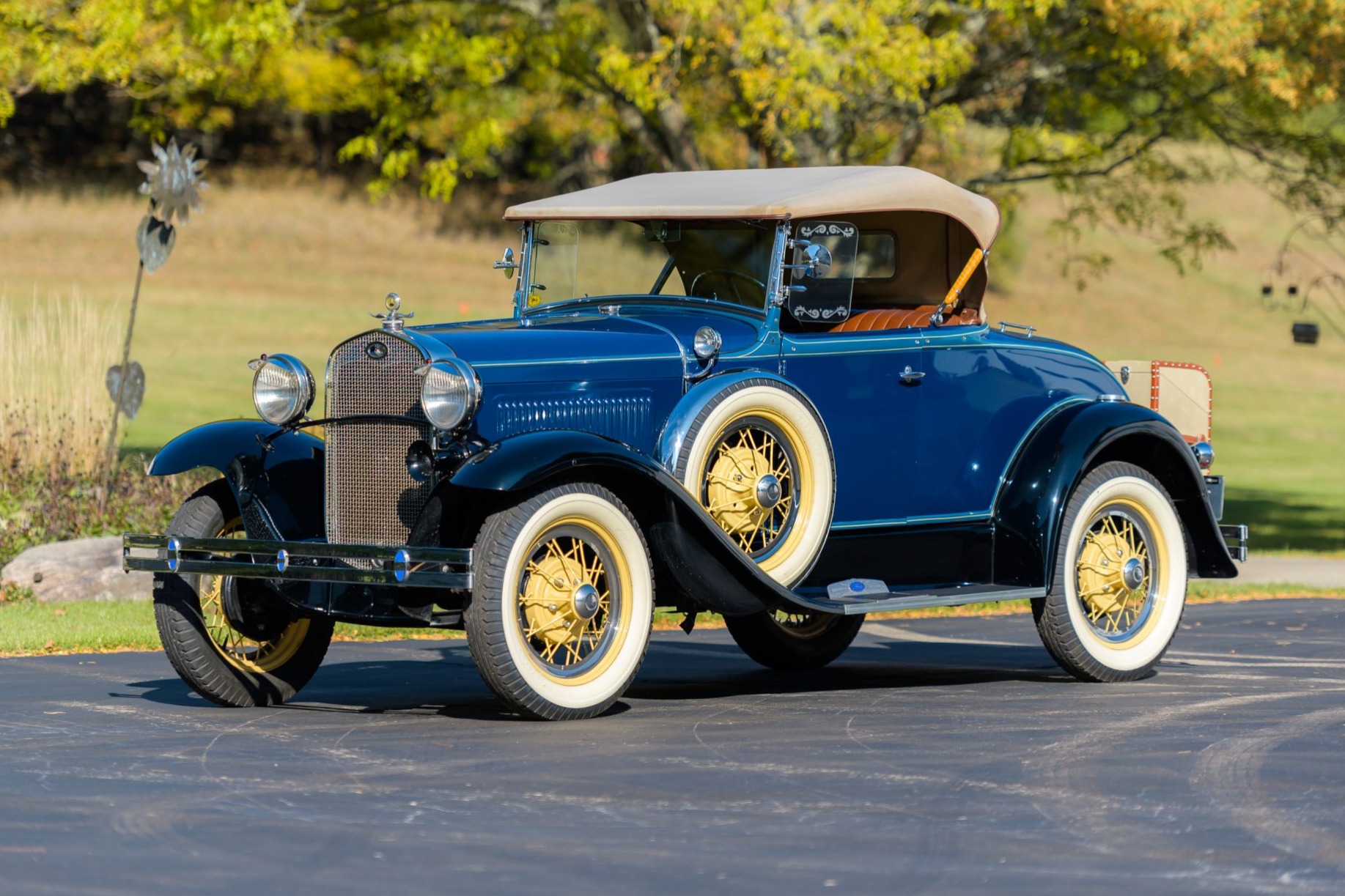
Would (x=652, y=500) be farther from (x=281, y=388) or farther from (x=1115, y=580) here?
(x=1115, y=580)

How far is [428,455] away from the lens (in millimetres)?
7367

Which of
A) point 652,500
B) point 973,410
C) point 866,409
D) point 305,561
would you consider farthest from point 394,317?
point 973,410

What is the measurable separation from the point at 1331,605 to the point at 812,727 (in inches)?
257

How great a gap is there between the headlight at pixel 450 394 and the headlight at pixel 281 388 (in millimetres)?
908

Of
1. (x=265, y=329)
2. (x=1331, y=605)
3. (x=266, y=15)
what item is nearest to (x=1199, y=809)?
(x=1331, y=605)

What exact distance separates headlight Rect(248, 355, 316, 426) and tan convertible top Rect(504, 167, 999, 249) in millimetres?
1307

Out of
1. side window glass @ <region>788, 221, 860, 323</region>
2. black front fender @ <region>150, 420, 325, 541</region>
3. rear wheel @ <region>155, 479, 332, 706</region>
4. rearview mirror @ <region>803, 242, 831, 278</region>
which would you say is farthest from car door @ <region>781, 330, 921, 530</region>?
rear wheel @ <region>155, 479, 332, 706</region>

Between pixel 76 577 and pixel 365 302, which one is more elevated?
pixel 365 302

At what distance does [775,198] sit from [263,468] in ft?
8.04

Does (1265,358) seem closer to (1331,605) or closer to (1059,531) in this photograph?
(1331,605)

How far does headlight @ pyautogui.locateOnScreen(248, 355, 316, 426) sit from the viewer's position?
7.84 meters

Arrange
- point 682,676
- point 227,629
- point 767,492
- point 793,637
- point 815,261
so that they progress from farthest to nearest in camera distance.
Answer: point 793,637 < point 682,676 < point 815,261 < point 227,629 < point 767,492

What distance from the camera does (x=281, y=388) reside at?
7863 millimetres

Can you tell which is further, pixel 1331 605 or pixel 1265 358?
pixel 1265 358
